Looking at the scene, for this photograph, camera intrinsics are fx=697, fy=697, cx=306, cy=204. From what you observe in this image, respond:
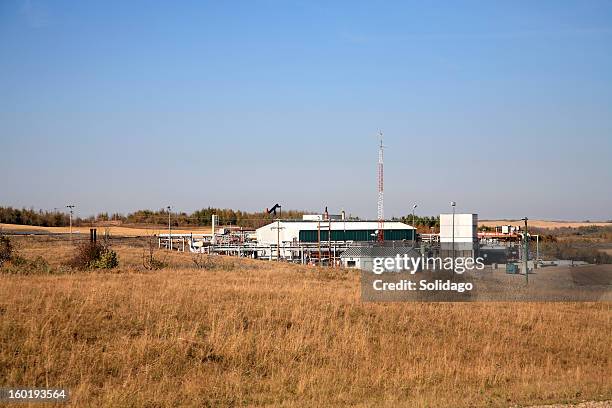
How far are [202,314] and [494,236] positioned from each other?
46196 millimetres

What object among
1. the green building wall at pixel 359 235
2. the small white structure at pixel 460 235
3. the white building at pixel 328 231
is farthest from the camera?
the green building wall at pixel 359 235

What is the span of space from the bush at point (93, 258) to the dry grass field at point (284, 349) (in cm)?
1193

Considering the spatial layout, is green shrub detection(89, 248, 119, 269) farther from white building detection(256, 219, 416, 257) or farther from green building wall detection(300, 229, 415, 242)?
green building wall detection(300, 229, 415, 242)

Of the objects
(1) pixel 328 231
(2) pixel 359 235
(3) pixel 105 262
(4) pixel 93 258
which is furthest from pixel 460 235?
(2) pixel 359 235

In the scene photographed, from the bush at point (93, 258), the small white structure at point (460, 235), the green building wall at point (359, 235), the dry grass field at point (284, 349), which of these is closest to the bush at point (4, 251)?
the bush at point (93, 258)

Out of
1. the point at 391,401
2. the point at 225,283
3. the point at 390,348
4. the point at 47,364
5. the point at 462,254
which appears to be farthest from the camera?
the point at 462,254

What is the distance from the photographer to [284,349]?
51.1 feet

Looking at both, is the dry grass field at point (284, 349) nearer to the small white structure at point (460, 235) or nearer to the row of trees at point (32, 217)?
the small white structure at point (460, 235)

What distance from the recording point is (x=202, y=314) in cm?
1844

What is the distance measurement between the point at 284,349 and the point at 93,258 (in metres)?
24.2

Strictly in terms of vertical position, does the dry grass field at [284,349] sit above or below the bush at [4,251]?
below

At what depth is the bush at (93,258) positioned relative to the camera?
117 feet

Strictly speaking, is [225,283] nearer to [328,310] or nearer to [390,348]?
[328,310]

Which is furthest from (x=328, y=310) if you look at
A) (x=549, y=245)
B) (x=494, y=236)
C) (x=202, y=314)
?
(x=494, y=236)
